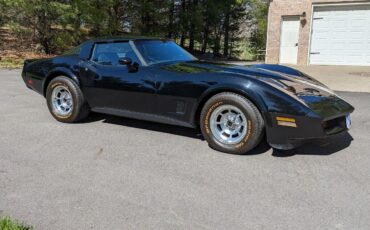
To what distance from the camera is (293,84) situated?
438cm

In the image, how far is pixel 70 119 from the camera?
5602mm

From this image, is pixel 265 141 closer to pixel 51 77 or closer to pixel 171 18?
pixel 51 77

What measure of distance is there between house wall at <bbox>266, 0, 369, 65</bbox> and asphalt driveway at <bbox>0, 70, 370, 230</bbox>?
12.1 metres

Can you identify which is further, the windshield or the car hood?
the windshield

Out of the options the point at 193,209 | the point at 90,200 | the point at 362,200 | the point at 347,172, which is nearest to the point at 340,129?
the point at 347,172

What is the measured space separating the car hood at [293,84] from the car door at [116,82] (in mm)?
395

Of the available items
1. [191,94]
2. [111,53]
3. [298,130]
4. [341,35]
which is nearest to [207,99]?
[191,94]

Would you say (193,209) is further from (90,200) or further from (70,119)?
(70,119)

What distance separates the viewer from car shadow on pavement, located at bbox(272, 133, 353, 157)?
4.35 meters

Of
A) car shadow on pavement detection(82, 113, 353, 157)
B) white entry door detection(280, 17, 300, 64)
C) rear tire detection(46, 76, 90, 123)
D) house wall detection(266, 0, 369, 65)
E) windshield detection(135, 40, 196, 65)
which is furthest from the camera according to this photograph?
white entry door detection(280, 17, 300, 64)

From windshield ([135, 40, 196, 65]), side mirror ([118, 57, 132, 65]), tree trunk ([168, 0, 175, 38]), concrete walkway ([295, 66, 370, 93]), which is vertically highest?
tree trunk ([168, 0, 175, 38])

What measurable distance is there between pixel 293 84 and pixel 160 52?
1887mm

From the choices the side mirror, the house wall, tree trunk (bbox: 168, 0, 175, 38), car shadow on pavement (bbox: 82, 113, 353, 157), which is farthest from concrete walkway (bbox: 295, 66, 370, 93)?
Result: tree trunk (bbox: 168, 0, 175, 38)

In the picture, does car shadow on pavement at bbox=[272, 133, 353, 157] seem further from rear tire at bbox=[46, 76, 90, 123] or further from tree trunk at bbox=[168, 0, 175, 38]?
tree trunk at bbox=[168, 0, 175, 38]
